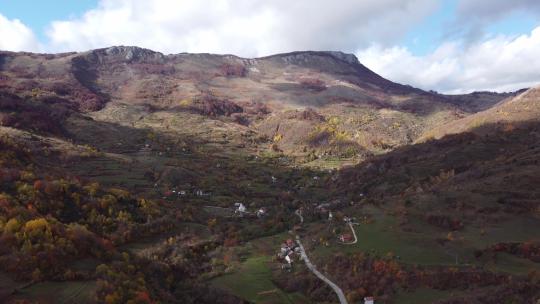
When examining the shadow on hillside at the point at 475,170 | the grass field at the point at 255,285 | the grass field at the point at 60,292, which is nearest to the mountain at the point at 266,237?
the grass field at the point at 60,292

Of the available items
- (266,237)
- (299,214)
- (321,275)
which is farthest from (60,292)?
(299,214)

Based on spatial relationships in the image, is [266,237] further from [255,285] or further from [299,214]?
[255,285]

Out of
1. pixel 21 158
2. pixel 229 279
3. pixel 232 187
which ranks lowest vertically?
pixel 229 279

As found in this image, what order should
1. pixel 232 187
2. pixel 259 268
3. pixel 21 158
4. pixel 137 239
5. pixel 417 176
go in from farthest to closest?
pixel 232 187
pixel 417 176
pixel 21 158
pixel 137 239
pixel 259 268

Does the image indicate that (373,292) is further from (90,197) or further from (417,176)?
(417,176)

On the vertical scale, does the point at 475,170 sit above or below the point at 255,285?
above

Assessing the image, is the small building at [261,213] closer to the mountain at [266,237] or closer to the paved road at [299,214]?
the mountain at [266,237]

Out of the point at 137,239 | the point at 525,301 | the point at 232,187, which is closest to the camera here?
the point at 525,301

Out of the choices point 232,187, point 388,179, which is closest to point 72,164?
point 232,187

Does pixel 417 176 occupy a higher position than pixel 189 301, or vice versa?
pixel 417 176

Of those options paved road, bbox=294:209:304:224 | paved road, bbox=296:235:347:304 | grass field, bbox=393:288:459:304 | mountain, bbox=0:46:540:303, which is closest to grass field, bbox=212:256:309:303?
mountain, bbox=0:46:540:303

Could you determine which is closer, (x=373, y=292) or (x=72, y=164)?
(x=373, y=292)
